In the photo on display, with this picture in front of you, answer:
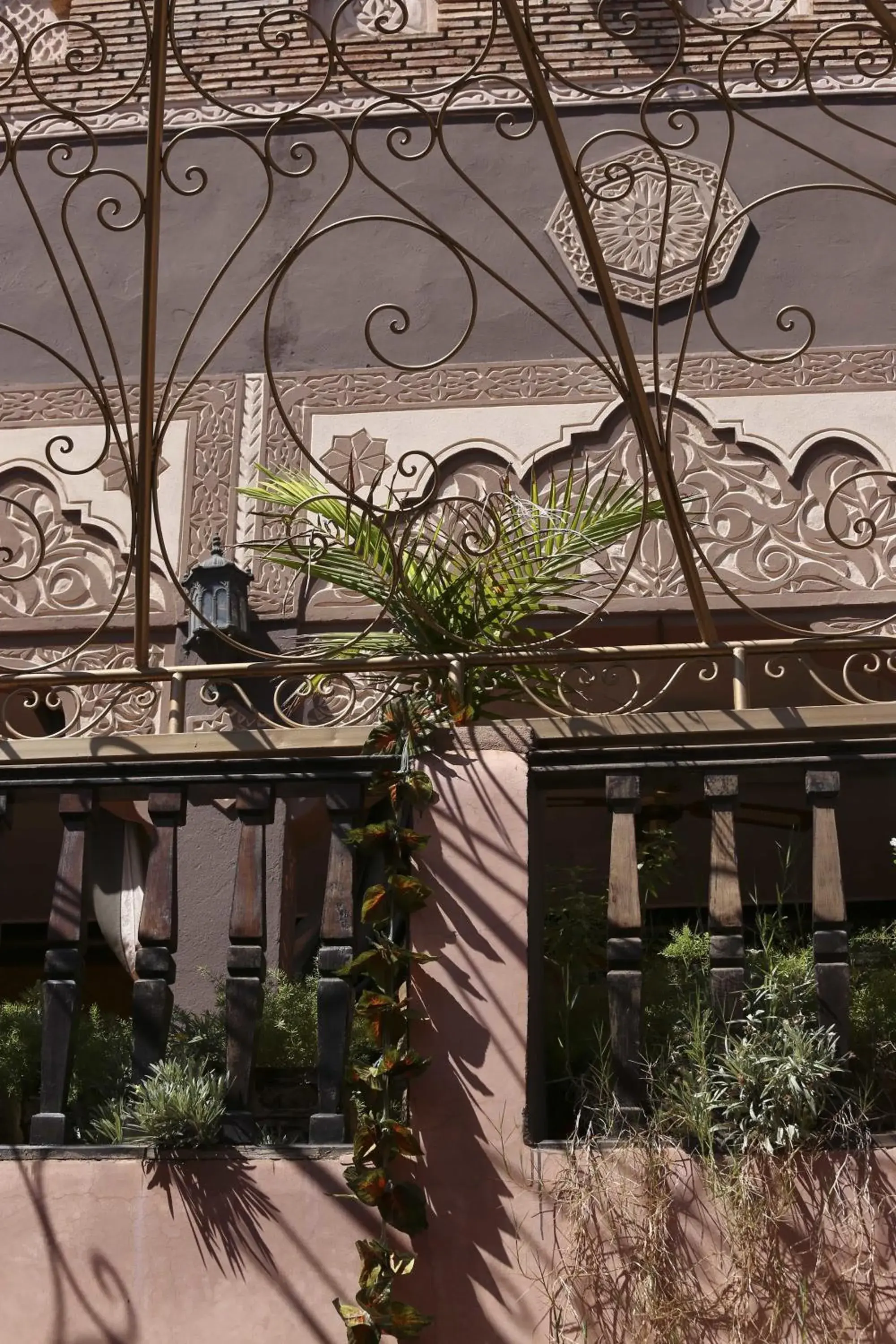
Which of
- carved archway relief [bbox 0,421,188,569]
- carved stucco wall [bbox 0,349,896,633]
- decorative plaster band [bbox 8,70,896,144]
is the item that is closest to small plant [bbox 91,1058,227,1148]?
carved stucco wall [bbox 0,349,896,633]

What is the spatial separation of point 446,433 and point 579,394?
50cm

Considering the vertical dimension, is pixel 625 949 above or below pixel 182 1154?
above

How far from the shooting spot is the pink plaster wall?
305cm

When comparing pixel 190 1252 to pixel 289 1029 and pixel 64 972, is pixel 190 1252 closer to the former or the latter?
pixel 64 972

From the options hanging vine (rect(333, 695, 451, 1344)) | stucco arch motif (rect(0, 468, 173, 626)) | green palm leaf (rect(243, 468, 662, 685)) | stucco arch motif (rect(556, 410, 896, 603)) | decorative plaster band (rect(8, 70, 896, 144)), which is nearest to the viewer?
hanging vine (rect(333, 695, 451, 1344))

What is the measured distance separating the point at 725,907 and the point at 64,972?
3.95 ft

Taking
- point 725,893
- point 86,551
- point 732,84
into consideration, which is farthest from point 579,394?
point 725,893

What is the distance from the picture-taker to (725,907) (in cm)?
325

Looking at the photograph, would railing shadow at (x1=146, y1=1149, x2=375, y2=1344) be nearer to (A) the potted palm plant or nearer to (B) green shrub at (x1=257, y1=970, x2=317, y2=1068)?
(B) green shrub at (x1=257, y1=970, x2=317, y2=1068)

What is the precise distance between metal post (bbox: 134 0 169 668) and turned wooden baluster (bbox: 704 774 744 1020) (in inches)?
48.6

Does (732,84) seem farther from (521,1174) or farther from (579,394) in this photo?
(521,1174)

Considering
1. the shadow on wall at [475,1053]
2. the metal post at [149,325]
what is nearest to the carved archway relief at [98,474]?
the metal post at [149,325]

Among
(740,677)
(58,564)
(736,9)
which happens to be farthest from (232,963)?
(736,9)

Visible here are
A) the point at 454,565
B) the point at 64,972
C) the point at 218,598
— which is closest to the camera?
the point at 64,972
